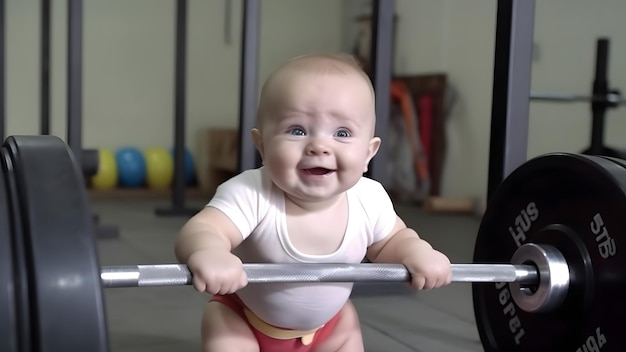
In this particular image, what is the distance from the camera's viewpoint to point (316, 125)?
712 millimetres

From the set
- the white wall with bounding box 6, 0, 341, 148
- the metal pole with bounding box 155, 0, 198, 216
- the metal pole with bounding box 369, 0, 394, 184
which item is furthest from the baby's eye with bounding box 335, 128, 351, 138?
the white wall with bounding box 6, 0, 341, 148

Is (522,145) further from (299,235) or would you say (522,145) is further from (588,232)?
(299,235)

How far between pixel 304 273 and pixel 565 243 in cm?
31

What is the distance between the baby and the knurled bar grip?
1.0 inches

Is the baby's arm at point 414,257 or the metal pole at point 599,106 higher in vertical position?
the metal pole at point 599,106

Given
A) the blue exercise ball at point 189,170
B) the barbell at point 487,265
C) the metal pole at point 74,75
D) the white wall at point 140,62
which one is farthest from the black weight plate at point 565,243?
the white wall at point 140,62

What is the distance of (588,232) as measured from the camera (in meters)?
0.77

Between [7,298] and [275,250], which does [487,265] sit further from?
[7,298]

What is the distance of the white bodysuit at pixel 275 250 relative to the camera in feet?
2.46

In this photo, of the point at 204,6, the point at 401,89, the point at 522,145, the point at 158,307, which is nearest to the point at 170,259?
the point at 158,307

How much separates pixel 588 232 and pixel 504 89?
27 cm

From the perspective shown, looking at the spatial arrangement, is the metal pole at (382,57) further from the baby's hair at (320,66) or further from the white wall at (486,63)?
the white wall at (486,63)

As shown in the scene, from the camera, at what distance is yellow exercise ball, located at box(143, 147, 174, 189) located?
2949 millimetres

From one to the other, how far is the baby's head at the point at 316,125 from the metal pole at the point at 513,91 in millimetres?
291
